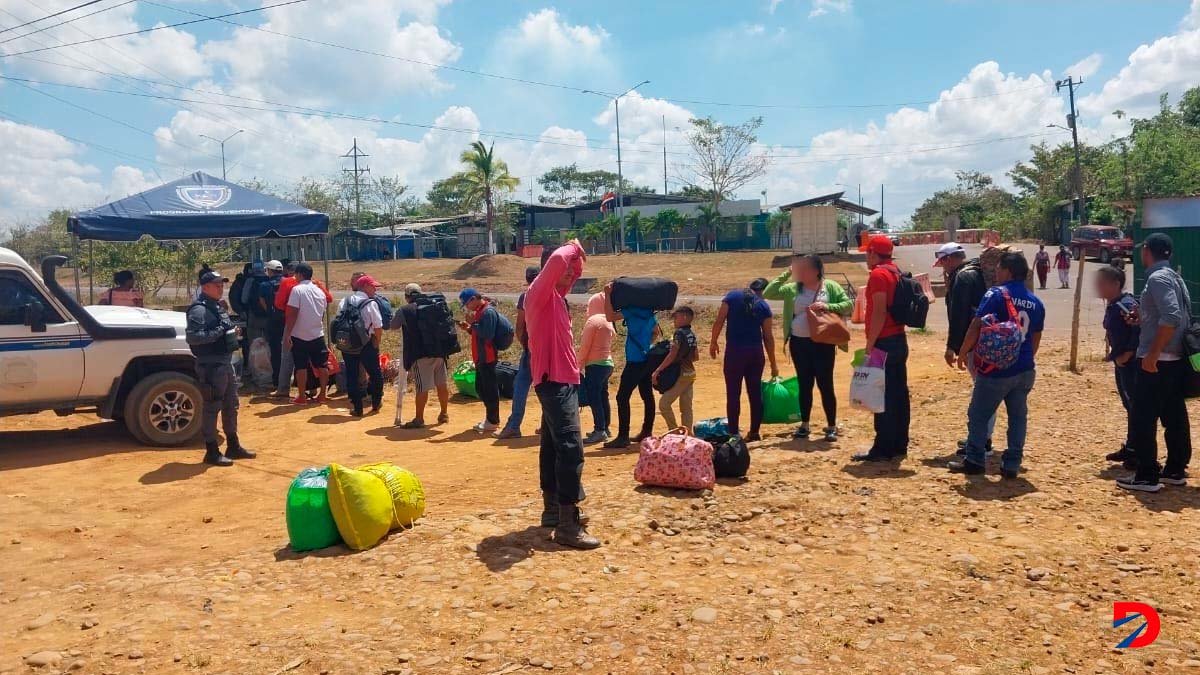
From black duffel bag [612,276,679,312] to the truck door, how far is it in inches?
203

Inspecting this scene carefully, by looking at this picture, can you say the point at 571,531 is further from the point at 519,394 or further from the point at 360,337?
the point at 360,337

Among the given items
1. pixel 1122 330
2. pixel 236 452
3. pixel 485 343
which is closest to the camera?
pixel 1122 330

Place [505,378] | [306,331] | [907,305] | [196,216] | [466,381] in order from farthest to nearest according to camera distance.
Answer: [196,216], [466,381], [505,378], [306,331], [907,305]

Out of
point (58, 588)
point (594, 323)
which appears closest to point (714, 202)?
point (594, 323)

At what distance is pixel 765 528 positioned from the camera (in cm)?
565

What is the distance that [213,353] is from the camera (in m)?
8.01

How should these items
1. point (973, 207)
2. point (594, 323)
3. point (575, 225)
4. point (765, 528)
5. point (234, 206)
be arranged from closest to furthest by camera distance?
1. point (765, 528)
2. point (594, 323)
3. point (234, 206)
4. point (575, 225)
5. point (973, 207)

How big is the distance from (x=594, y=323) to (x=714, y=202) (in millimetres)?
50238

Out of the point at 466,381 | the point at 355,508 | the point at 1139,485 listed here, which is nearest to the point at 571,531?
the point at 355,508

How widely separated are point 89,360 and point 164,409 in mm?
841

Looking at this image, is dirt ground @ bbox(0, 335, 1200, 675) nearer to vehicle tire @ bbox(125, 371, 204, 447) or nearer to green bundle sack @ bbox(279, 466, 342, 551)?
green bundle sack @ bbox(279, 466, 342, 551)

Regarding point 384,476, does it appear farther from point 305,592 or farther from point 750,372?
point 750,372

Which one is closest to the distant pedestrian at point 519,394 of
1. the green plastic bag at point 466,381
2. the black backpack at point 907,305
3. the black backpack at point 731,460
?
the green plastic bag at point 466,381

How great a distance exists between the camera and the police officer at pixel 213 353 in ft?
25.9
